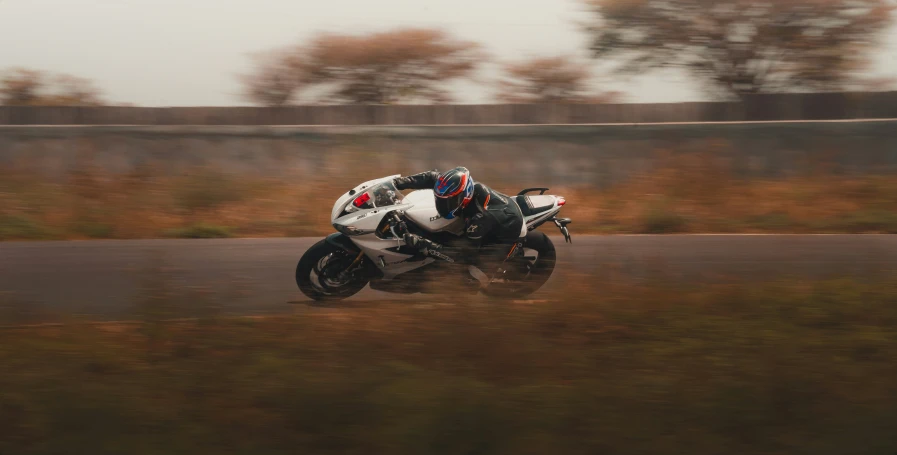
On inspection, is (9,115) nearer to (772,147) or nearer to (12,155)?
(12,155)

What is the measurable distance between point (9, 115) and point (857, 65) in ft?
78.3

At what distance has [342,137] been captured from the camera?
18422 mm

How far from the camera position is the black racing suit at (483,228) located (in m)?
8.17

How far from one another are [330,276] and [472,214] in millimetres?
1401

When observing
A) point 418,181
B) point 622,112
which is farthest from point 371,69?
point 418,181

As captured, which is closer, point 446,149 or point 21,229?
point 21,229

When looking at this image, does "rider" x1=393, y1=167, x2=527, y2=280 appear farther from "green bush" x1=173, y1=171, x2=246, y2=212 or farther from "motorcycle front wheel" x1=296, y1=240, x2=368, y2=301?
"green bush" x1=173, y1=171, x2=246, y2=212

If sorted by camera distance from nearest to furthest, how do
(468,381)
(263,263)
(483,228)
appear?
(468,381) < (483,228) < (263,263)

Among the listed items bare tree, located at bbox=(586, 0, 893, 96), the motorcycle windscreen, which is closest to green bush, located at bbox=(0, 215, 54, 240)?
the motorcycle windscreen

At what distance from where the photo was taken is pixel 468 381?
5.31m

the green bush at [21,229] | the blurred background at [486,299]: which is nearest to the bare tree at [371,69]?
the blurred background at [486,299]

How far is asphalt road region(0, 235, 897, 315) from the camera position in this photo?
9.02 m

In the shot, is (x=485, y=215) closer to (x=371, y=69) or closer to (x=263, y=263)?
(x=263, y=263)

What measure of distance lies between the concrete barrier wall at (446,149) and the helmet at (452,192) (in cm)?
998
